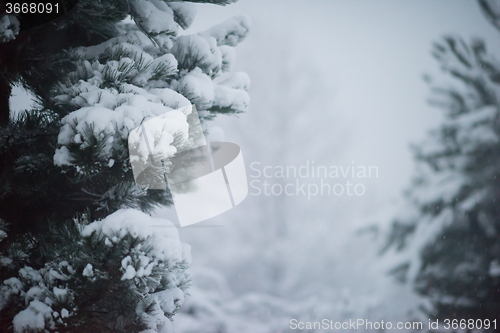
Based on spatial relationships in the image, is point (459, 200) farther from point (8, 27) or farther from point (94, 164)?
point (8, 27)

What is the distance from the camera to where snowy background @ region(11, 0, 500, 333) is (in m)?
1.71

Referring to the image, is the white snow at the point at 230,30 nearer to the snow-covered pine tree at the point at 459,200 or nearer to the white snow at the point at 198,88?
the white snow at the point at 198,88

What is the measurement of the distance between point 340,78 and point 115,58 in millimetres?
1244

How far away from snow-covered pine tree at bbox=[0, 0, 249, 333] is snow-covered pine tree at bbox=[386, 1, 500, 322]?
51.6 inches

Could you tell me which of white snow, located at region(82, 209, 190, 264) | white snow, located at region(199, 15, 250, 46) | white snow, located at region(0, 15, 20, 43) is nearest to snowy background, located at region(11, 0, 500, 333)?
white snow, located at region(199, 15, 250, 46)

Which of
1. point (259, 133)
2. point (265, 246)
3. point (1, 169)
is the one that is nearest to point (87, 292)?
point (1, 169)

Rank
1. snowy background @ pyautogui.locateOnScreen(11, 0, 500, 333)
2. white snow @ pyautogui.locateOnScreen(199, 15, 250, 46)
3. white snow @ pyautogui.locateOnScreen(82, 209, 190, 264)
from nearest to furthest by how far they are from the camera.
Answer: white snow @ pyautogui.locateOnScreen(82, 209, 190, 264), white snow @ pyautogui.locateOnScreen(199, 15, 250, 46), snowy background @ pyautogui.locateOnScreen(11, 0, 500, 333)

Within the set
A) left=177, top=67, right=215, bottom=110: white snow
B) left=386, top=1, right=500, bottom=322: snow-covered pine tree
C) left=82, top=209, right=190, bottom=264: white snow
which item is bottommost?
left=386, top=1, right=500, bottom=322: snow-covered pine tree

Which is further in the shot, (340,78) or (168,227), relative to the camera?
(340,78)

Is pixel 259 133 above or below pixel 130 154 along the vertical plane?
below

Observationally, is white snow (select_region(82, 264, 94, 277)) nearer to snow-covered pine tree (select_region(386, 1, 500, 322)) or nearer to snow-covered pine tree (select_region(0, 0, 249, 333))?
snow-covered pine tree (select_region(0, 0, 249, 333))

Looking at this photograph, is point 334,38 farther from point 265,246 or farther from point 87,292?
point 87,292

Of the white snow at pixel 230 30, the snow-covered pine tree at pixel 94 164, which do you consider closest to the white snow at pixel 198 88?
the snow-covered pine tree at pixel 94 164

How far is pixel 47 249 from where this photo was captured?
100 centimetres
